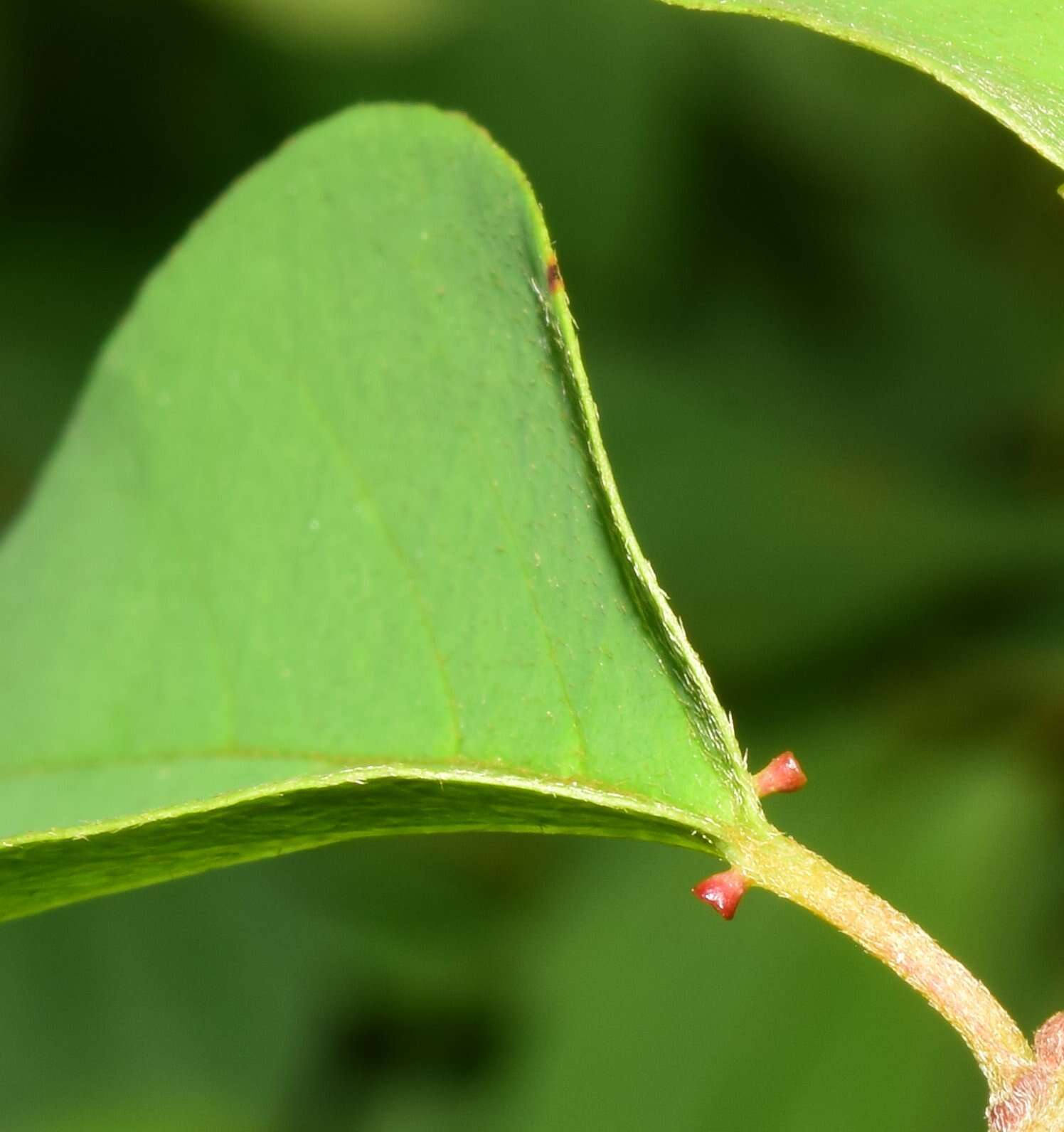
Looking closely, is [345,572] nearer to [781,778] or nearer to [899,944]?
[781,778]

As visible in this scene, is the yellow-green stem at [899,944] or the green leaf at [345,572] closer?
the yellow-green stem at [899,944]

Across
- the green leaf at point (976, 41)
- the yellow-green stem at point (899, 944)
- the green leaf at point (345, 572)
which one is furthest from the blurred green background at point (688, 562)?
the yellow-green stem at point (899, 944)

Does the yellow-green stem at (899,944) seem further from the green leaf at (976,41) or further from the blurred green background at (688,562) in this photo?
the blurred green background at (688,562)

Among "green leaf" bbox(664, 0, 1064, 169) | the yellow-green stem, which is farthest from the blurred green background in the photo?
the yellow-green stem

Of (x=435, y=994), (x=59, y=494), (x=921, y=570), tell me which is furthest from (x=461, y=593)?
(x=435, y=994)

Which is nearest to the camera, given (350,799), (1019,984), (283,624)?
(350,799)

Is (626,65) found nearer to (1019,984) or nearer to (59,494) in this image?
(59,494)

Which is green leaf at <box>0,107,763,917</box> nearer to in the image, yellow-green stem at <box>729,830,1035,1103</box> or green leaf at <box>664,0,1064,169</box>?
yellow-green stem at <box>729,830,1035,1103</box>
